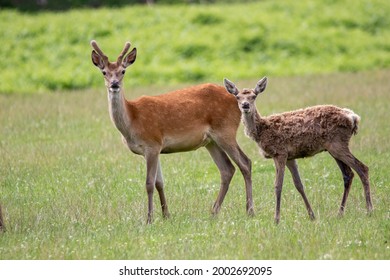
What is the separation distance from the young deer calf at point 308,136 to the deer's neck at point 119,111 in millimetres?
1339

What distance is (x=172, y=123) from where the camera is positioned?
11156mm

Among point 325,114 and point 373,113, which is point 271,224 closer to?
point 325,114

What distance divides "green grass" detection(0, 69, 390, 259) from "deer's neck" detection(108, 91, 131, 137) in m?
1.05

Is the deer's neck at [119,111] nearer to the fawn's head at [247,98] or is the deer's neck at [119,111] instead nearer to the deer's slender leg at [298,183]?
the fawn's head at [247,98]

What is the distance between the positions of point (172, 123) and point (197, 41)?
62.1 feet

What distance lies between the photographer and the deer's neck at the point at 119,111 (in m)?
10.8

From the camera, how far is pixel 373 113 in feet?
60.4

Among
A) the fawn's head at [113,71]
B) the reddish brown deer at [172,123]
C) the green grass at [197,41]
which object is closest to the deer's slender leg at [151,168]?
the reddish brown deer at [172,123]

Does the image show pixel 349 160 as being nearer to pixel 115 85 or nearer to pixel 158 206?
pixel 158 206

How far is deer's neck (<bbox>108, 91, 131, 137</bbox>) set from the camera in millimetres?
10750

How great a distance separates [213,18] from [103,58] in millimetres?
21270

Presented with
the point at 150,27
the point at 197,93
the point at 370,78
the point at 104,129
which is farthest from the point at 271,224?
the point at 150,27

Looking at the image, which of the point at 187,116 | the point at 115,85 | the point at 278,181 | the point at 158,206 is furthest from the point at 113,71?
the point at 278,181

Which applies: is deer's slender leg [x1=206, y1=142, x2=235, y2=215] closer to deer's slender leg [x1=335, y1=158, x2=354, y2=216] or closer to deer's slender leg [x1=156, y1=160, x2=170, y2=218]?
deer's slender leg [x1=156, y1=160, x2=170, y2=218]
